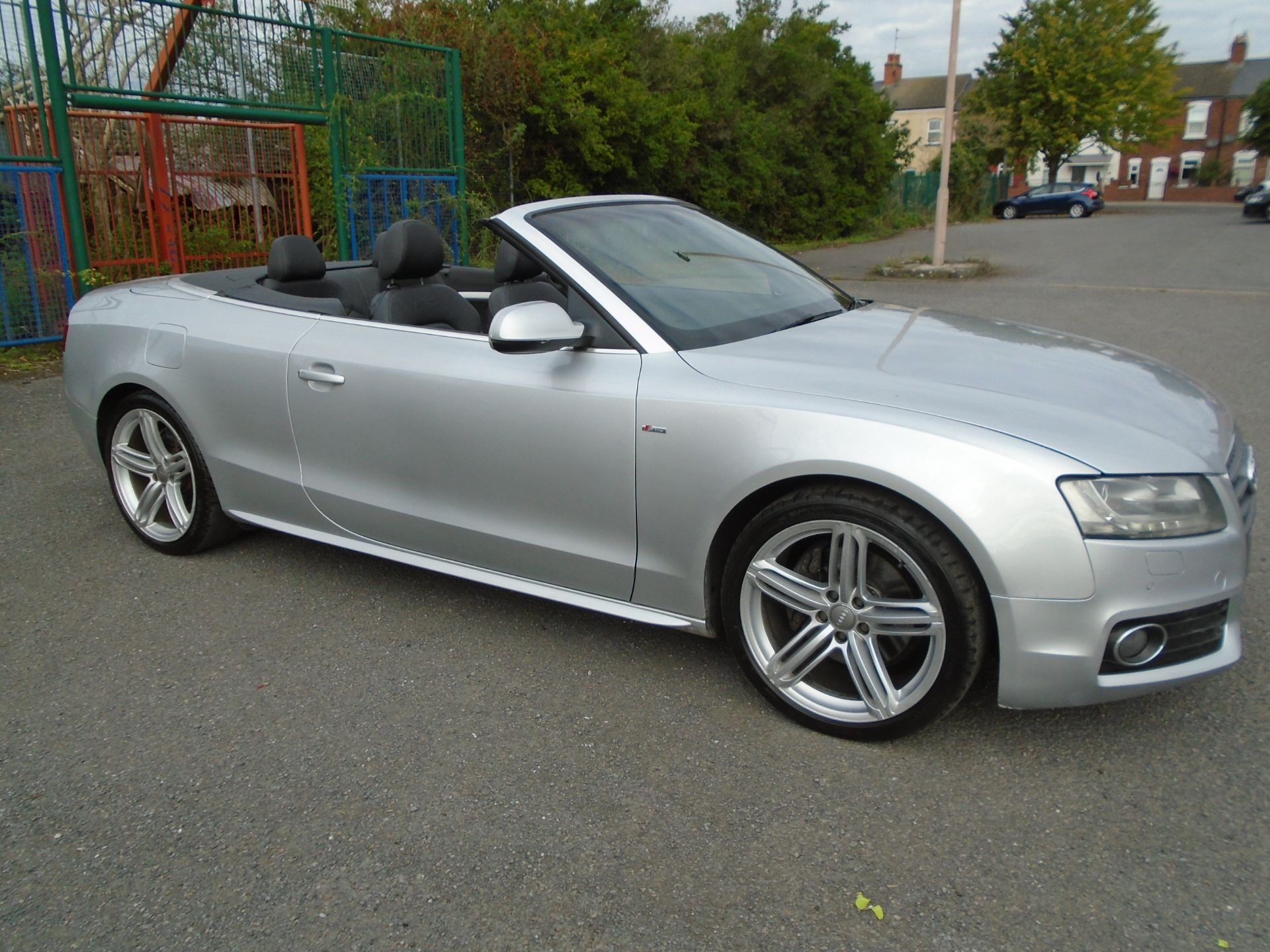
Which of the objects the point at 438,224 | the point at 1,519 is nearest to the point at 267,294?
the point at 1,519

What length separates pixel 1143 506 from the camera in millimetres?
2561

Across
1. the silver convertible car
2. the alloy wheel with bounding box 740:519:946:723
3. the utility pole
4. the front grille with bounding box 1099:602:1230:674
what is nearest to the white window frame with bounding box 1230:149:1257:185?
the utility pole

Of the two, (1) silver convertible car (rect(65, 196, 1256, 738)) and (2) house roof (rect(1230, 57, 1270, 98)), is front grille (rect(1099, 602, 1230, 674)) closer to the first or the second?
(1) silver convertible car (rect(65, 196, 1256, 738))

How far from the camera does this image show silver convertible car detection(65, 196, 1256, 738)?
259 centimetres

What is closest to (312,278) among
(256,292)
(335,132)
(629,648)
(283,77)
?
(256,292)

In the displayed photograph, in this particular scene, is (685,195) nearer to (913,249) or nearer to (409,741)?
(913,249)

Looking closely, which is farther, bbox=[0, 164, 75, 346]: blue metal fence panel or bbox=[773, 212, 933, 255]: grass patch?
bbox=[773, 212, 933, 255]: grass patch

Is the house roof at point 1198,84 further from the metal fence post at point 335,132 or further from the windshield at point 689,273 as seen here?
the windshield at point 689,273

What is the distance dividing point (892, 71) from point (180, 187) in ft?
226

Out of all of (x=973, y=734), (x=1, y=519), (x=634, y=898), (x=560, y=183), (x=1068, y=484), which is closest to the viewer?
(x=634, y=898)

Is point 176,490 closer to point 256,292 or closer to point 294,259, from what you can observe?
point 256,292

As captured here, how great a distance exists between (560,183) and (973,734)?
51.4 feet

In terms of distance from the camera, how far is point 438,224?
12336 millimetres

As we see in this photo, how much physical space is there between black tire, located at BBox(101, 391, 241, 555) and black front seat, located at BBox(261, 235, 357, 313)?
27.5 inches
